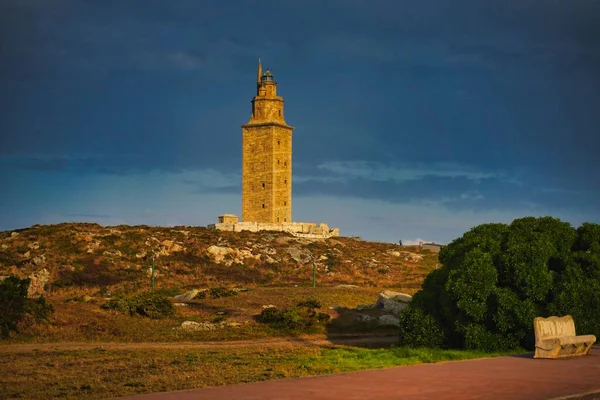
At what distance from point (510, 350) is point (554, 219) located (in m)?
4.62

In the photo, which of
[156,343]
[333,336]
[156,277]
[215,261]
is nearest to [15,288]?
[156,343]

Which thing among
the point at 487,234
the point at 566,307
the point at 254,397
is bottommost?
the point at 254,397

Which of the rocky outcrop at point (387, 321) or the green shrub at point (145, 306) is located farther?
the green shrub at point (145, 306)

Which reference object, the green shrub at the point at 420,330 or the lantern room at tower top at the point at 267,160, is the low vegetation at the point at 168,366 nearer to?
the green shrub at the point at 420,330

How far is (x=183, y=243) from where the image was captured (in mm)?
58688

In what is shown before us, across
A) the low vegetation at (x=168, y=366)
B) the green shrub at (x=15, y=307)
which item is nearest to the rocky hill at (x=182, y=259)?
the green shrub at (x=15, y=307)

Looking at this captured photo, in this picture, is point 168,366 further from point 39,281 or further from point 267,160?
point 267,160

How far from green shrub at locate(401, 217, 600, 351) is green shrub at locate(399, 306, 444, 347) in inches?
1.1

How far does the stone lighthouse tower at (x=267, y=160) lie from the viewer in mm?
82438

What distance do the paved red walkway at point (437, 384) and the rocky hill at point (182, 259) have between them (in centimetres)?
3068

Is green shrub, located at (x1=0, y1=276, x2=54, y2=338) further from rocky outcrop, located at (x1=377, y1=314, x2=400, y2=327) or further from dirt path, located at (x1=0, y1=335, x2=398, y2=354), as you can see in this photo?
rocky outcrop, located at (x1=377, y1=314, x2=400, y2=327)

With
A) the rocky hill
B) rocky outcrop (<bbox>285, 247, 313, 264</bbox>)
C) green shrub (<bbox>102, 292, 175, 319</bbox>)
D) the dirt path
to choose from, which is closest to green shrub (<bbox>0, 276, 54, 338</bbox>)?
the dirt path

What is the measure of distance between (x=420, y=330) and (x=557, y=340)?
4.30 meters

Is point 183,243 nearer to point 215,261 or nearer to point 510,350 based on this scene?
point 215,261
